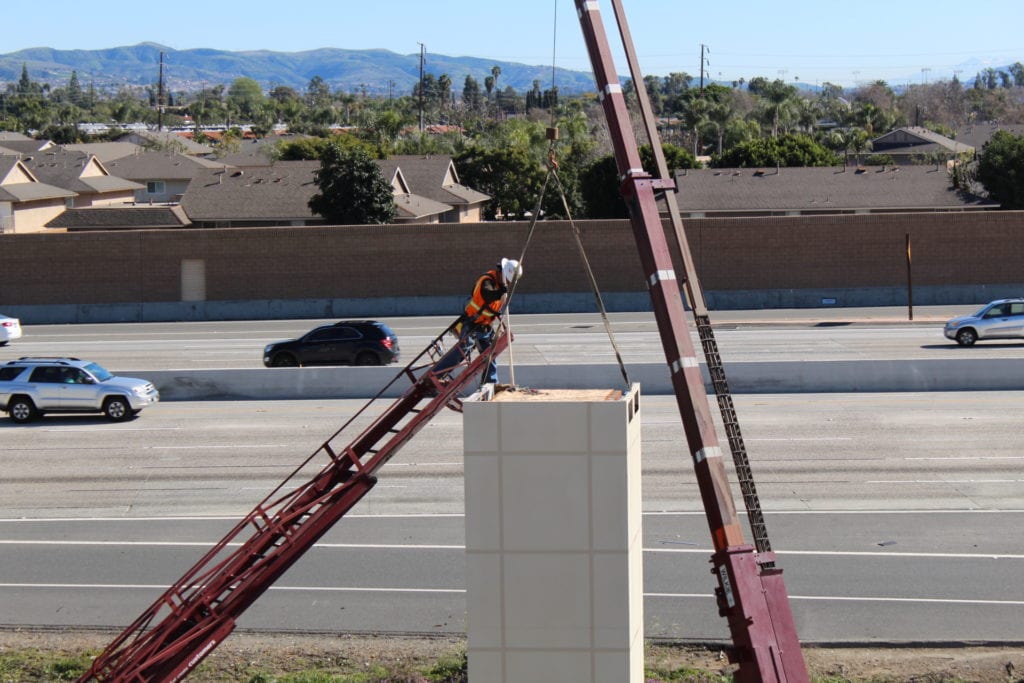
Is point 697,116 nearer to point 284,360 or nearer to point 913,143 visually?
point 913,143

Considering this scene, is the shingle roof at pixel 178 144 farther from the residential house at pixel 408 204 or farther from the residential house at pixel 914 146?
the residential house at pixel 914 146

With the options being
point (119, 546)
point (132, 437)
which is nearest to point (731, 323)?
point (132, 437)

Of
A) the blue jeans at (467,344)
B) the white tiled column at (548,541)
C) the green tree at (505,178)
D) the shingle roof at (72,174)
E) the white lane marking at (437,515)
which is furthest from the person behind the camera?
the shingle roof at (72,174)

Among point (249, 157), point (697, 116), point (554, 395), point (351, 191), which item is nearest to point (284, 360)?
point (351, 191)

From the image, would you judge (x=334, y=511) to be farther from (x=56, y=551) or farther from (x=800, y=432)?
(x=800, y=432)

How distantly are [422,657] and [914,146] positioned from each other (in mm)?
112821

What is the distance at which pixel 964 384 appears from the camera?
31984 mm

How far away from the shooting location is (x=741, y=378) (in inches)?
1271

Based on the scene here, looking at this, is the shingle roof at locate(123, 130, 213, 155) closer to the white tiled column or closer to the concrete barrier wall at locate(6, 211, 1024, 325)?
the concrete barrier wall at locate(6, 211, 1024, 325)

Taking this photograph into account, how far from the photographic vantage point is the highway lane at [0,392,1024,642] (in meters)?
16.5

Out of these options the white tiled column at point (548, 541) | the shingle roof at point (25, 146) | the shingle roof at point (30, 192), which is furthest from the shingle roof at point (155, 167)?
the white tiled column at point (548, 541)

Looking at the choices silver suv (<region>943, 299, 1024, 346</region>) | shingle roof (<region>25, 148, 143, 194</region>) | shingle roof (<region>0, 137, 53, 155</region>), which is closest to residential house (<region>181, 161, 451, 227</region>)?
shingle roof (<region>25, 148, 143, 194</region>)

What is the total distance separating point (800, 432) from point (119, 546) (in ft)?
50.5

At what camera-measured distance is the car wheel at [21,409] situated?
3102 cm
